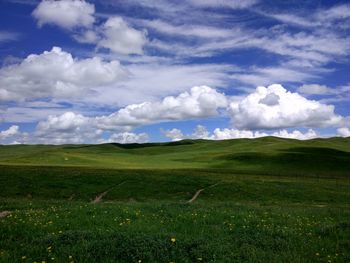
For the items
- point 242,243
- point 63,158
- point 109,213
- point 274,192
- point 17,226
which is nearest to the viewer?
point 242,243

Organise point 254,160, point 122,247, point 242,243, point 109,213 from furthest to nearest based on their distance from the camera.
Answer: point 254,160
point 109,213
point 242,243
point 122,247

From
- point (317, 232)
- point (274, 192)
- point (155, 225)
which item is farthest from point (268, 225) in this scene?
point (274, 192)

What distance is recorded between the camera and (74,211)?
64.8 feet

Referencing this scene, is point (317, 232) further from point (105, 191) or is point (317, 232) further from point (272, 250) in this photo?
point (105, 191)

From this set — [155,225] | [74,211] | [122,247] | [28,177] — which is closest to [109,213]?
[74,211]

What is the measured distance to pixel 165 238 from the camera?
13.4 m

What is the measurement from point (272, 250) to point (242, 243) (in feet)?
3.84

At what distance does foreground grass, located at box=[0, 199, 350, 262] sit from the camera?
11.7 m

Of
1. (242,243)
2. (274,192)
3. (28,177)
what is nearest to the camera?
(242,243)

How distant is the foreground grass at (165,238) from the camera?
11.7 m

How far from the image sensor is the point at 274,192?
140 feet

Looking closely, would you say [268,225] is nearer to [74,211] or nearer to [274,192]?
[74,211]

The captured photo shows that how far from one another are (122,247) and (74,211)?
8.31m

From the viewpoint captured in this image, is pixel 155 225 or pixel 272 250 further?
pixel 155 225
